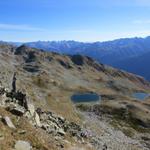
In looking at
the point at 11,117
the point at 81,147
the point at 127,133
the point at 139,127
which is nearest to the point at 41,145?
the point at 11,117

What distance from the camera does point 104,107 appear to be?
575 feet

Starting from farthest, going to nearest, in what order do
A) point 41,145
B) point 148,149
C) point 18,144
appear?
point 148,149, point 41,145, point 18,144

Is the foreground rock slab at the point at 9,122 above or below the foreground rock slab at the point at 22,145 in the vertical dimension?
above

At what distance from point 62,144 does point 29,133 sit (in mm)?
7688

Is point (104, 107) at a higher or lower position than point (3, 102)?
lower

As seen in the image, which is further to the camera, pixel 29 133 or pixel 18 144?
pixel 29 133

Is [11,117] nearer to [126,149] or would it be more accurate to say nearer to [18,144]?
[18,144]

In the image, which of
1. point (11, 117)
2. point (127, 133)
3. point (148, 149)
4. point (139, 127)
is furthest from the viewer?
point (139, 127)

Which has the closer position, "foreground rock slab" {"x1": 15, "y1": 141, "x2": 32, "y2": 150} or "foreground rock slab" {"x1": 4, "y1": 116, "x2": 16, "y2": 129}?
"foreground rock slab" {"x1": 15, "y1": 141, "x2": 32, "y2": 150}

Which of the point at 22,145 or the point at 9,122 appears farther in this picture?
the point at 9,122

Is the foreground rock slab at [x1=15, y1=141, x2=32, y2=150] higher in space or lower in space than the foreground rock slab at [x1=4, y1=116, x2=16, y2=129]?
lower

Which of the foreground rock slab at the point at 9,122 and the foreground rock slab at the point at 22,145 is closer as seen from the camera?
the foreground rock slab at the point at 22,145

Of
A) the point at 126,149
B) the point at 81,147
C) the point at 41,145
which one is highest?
the point at 41,145

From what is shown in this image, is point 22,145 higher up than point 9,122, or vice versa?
point 9,122
